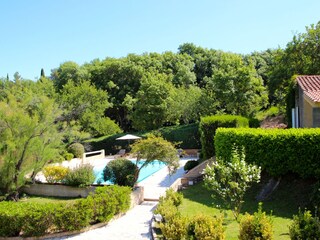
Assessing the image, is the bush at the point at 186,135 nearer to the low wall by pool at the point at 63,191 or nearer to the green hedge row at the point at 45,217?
the low wall by pool at the point at 63,191

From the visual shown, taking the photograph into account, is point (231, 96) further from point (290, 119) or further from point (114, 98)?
point (114, 98)

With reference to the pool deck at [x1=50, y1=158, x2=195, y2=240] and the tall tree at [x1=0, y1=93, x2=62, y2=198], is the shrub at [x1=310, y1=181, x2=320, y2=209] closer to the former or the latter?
the pool deck at [x1=50, y1=158, x2=195, y2=240]

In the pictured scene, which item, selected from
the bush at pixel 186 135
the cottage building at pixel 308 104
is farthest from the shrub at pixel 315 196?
the bush at pixel 186 135

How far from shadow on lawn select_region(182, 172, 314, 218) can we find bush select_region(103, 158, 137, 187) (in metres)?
3.49

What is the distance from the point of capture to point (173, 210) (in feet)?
37.4

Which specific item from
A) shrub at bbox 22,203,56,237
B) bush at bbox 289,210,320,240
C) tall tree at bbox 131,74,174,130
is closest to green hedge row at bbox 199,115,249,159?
shrub at bbox 22,203,56,237

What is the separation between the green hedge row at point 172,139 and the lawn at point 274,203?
71.2ft

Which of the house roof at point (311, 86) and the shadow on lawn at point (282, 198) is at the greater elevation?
the house roof at point (311, 86)

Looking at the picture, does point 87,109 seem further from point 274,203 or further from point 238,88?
point 274,203

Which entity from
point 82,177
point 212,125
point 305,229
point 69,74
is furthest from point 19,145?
point 69,74

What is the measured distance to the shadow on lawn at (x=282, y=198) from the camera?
1334cm

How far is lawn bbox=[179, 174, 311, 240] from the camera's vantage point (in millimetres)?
12508

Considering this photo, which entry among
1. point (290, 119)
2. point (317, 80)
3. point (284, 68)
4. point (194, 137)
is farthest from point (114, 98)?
point (317, 80)

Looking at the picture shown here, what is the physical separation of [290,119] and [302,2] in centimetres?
830
